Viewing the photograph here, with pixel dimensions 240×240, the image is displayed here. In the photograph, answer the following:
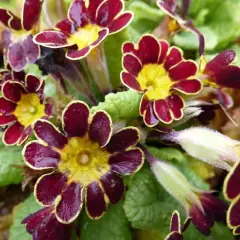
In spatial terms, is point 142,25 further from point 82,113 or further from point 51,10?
point 82,113

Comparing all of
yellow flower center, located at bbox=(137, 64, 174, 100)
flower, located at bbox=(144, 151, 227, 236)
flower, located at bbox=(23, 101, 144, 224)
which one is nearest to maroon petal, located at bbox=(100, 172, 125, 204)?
flower, located at bbox=(23, 101, 144, 224)

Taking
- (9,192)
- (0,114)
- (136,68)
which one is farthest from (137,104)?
(9,192)

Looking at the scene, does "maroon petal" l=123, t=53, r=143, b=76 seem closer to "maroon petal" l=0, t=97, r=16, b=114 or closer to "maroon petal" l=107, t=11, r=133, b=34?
"maroon petal" l=107, t=11, r=133, b=34

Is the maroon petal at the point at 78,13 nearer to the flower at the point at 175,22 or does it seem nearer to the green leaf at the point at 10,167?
the flower at the point at 175,22

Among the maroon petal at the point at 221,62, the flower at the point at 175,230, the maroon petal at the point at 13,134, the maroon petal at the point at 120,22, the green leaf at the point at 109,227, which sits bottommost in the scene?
the green leaf at the point at 109,227

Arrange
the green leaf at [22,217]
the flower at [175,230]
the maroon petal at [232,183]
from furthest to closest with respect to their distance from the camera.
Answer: the green leaf at [22,217] → the flower at [175,230] → the maroon petal at [232,183]

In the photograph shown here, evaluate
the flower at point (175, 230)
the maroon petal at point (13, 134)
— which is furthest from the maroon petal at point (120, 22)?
the flower at point (175, 230)

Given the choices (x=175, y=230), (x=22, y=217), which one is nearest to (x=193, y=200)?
(x=175, y=230)
